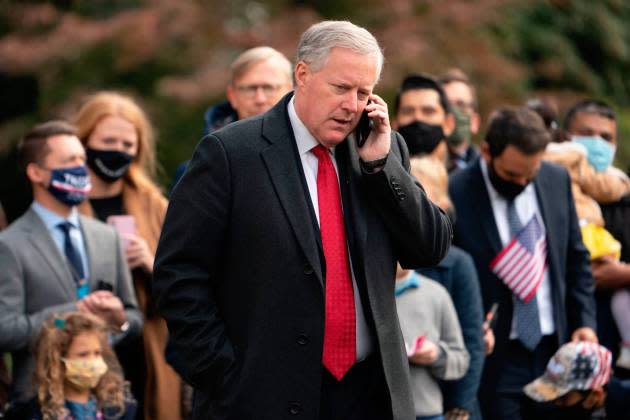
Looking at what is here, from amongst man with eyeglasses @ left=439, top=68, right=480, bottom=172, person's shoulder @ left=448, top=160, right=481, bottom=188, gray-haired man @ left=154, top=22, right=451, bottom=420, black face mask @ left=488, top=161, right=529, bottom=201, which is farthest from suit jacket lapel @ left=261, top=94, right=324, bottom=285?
man with eyeglasses @ left=439, top=68, right=480, bottom=172

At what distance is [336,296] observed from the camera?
4.54m

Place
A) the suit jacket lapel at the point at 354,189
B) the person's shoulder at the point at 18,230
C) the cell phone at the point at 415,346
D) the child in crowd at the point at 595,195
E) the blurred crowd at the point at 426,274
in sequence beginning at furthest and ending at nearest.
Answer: the child in crowd at the point at 595,195 → the person's shoulder at the point at 18,230 → the blurred crowd at the point at 426,274 → the cell phone at the point at 415,346 → the suit jacket lapel at the point at 354,189

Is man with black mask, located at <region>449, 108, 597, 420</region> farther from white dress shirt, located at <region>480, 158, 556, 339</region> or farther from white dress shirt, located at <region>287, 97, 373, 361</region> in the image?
white dress shirt, located at <region>287, 97, 373, 361</region>

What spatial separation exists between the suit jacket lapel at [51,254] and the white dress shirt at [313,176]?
7.85 feet

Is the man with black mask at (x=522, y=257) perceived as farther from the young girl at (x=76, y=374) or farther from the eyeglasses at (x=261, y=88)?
the young girl at (x=76, y=374)

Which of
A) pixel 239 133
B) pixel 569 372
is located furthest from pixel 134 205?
pixel 239 133

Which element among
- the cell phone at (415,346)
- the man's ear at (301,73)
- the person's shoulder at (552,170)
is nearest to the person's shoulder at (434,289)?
the cell phone at (415,346)

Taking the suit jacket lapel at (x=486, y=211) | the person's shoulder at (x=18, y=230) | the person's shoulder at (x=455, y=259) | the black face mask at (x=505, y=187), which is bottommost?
the person's shoulder at (x=455, y=259)

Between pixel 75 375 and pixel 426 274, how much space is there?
6.07 ft

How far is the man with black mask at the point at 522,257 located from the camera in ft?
22.8

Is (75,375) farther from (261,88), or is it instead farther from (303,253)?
(303,253)

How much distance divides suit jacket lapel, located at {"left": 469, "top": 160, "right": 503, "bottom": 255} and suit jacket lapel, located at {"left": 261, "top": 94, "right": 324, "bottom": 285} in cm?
260

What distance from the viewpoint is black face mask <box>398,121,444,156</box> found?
24.3ft

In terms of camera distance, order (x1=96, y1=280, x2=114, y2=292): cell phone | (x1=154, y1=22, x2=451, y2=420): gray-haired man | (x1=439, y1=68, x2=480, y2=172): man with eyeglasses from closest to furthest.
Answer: (x1=154, y1=22, x2=451, y2=420): gray-haired man
(x1=96, y1=280, x2=114, y2=292): cell phone
(x1=439, y1=68, x2=480, y2=172): man with eyeglasses
